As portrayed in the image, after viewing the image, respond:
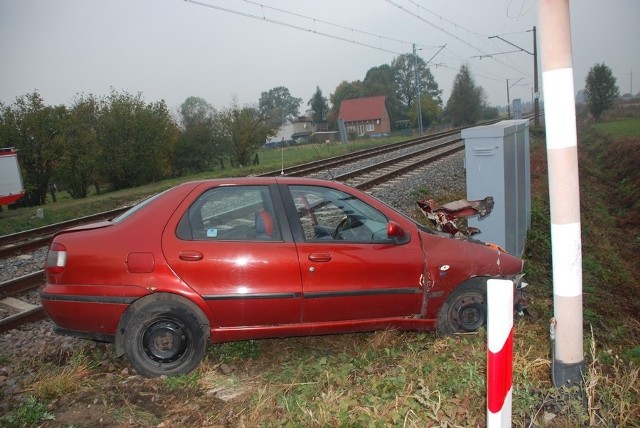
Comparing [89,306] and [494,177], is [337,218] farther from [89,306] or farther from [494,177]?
[494,177]

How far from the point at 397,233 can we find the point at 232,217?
1.36m

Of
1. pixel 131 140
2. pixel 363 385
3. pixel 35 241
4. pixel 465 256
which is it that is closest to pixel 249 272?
pixel 363 385

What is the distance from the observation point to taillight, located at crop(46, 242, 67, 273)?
3.99 m

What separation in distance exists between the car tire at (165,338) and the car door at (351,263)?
88cm

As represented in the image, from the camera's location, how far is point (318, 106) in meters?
97.7

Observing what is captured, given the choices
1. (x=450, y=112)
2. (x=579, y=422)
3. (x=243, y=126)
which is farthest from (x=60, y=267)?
(x=450, y=112)

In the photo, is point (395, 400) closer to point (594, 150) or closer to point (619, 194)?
point (619, 194)

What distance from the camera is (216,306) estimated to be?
158 inches

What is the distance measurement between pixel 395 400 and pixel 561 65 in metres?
2.09

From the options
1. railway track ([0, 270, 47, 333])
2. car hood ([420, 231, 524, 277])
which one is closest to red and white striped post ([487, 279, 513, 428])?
car hood ([420, 231, 524, 277])

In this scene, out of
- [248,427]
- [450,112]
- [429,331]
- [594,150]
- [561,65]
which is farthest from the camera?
[450,112]

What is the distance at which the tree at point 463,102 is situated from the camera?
3044 inches

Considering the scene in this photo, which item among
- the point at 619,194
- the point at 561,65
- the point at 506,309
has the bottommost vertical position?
the point at 619,194

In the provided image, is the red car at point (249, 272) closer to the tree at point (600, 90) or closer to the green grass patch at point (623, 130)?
the green grass patch at point (623, 130)
